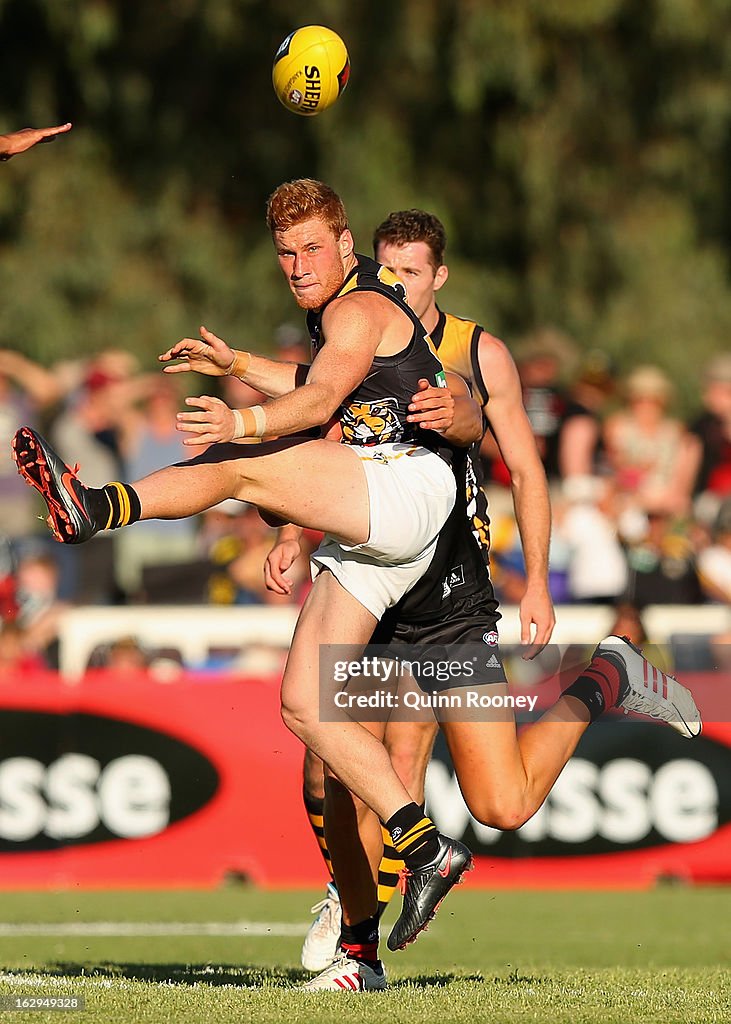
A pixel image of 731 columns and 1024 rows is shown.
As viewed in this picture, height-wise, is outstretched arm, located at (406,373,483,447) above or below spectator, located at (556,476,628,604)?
above

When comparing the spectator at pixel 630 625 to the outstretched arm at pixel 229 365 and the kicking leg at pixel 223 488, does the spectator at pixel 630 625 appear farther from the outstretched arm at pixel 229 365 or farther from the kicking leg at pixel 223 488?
the kicking leg at pixel 223 488

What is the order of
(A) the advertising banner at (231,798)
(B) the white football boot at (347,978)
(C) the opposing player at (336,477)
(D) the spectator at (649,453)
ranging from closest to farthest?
(C) the opposing player at (336,477) < (B) the white football boot at (347,978) < (A) the advertising banner at (231,798) < (D) the spectator at (649,453)

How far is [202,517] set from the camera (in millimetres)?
13297

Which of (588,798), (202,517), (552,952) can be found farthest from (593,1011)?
(202,517)

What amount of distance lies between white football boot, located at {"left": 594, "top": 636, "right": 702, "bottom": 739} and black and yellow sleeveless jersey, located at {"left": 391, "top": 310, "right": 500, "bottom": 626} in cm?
58

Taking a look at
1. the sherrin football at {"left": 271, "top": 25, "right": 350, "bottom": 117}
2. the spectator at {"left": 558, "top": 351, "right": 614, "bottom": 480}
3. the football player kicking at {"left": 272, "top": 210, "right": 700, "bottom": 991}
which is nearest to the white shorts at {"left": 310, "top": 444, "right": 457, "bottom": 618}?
the football player kicking at {"left": 272, "top": 210, "right": 700, "bottom": 991}

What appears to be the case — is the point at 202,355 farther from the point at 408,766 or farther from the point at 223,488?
the point at 408,766

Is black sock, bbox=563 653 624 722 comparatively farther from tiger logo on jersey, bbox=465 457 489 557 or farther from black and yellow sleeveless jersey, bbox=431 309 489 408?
black and yellow sleeveless jersey, bbox=431 309 489 408

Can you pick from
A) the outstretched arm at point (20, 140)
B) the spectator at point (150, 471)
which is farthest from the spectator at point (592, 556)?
the outstretched arm at point (20, 140)

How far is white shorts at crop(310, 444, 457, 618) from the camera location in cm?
655

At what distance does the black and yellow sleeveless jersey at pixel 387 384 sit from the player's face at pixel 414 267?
965mm

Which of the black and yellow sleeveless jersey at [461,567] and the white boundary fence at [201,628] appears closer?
the black and yellow sleeveless jersey at [461,567]

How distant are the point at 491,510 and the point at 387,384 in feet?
21.7

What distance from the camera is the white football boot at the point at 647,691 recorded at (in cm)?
744
